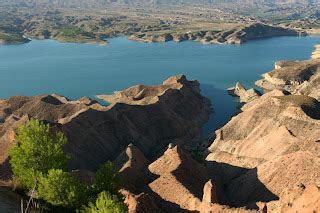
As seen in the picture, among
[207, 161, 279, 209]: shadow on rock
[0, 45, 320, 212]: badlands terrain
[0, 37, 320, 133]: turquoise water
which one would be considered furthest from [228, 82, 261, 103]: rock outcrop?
[207, 161, 279, 209]: shadow on rock

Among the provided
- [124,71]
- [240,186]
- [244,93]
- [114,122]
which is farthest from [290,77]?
[240,186]

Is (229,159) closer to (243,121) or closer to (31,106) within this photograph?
(243,121)

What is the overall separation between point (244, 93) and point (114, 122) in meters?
48.9

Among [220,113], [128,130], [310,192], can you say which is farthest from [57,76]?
[310,192]

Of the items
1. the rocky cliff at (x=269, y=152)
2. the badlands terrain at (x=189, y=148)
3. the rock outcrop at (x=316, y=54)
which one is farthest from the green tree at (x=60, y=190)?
the rock outcrop at (x=316, y=54)

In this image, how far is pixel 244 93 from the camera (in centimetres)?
11919

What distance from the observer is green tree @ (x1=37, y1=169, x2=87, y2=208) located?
3294 centimetres

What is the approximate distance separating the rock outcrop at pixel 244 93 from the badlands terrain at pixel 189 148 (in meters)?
0.47

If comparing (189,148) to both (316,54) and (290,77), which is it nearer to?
(290,77)

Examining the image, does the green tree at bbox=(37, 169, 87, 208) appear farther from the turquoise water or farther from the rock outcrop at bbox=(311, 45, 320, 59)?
the rock outcrop at bbox=(311, 45, 320, 59)

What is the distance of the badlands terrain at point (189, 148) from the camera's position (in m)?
46.8

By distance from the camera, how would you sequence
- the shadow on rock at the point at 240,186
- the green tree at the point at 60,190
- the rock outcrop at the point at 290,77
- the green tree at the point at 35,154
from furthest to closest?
the rock outcrop at the point at 290,77, the shadow on rock at the point at 240,186, the green tree at the point at 35,154, the green tree at the point at 60,190

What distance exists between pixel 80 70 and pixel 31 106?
236 feet

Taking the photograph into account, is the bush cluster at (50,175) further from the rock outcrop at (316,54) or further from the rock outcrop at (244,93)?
the rock outcrop at (316,54)
